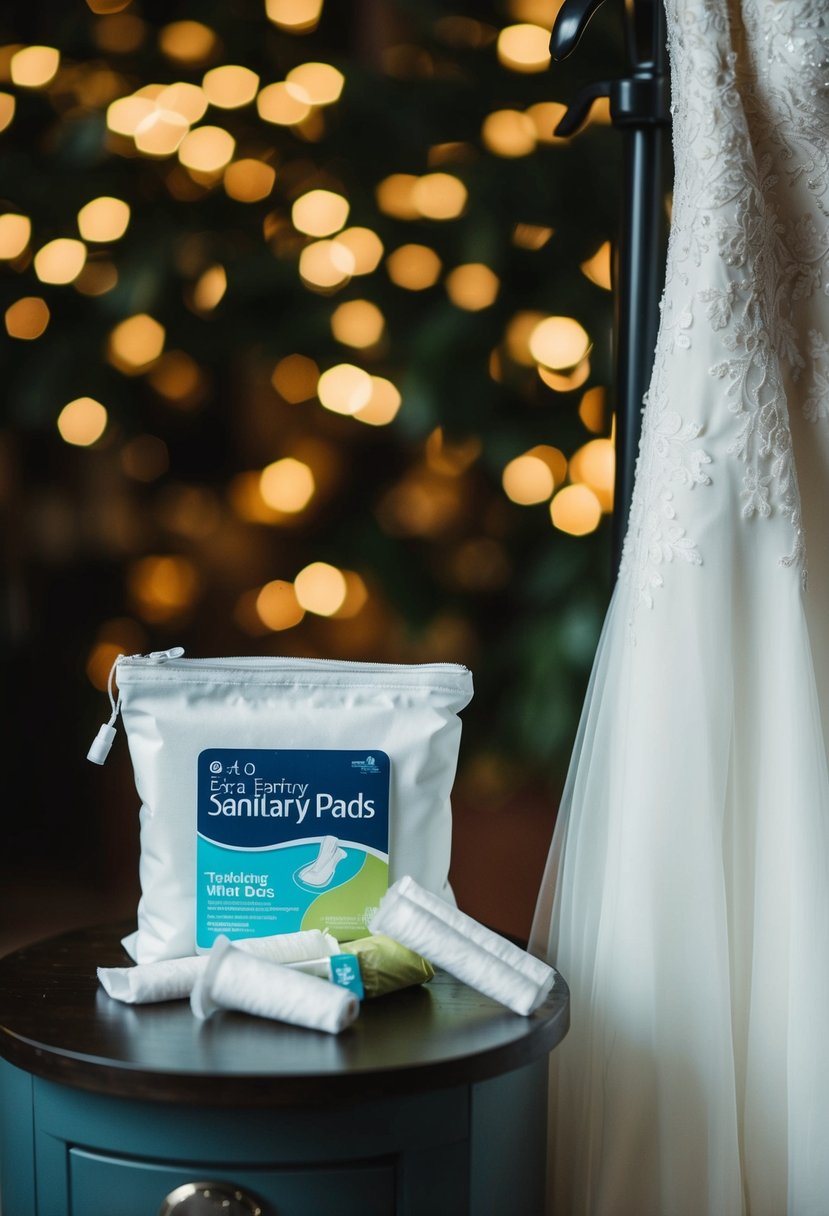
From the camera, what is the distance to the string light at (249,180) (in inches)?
56.1

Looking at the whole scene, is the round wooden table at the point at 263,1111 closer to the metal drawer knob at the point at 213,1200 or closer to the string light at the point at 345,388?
the metal drawer knob at the point at 213,1200

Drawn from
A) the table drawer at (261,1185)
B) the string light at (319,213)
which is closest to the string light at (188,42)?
the string light at (319,213)

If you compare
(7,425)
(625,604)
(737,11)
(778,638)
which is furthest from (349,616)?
(737,11)

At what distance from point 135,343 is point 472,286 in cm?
45

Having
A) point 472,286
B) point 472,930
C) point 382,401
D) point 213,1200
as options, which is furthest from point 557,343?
point 213,1200

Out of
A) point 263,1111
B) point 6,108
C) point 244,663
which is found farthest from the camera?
point 6,108

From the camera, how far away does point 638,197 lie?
979mm

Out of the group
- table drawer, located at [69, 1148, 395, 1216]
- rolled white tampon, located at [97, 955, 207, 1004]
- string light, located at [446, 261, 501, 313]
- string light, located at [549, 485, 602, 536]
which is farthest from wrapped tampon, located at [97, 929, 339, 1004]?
string light, located at [446, 261, 501, 313]

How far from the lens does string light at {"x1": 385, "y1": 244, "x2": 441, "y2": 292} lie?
4.75ft

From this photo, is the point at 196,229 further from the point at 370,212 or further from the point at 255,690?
the point at 255,690

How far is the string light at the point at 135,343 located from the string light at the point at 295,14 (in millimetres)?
413

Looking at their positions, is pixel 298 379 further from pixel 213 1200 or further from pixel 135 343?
pixel 213 1200

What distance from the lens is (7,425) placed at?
56.5 inches

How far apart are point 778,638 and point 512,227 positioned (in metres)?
0.78
